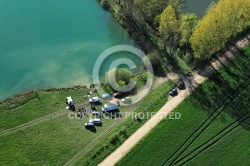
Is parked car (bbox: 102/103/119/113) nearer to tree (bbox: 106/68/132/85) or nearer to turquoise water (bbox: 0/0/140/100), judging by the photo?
tree (bbox: 106/68/132/85)

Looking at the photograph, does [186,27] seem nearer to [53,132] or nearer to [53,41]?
[53,41]

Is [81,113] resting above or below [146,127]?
above

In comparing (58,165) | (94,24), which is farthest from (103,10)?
(58,165)

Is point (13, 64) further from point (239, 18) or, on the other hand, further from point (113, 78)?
point (239, 18)

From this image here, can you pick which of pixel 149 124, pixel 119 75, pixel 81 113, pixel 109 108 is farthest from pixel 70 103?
pixel 149 124

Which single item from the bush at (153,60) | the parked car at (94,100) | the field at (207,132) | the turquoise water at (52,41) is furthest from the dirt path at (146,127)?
the turquoise water at (52,41)
